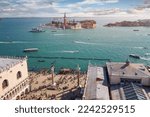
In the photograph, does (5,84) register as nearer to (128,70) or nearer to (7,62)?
(7,62)

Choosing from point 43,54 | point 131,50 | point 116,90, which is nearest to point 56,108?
point 116,90

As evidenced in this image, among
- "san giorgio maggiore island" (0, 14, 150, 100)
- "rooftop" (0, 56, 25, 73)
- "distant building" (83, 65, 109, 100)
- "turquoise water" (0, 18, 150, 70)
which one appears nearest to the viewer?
"distant building" (83, 65, 109, 100)

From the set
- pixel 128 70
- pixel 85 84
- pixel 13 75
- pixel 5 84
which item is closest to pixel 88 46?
pixel 128 70

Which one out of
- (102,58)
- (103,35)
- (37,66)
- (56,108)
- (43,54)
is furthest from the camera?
(103,35)

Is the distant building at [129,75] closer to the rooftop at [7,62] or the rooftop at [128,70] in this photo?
the rooftop at [128,70]

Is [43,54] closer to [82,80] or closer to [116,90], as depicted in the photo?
[82,80]

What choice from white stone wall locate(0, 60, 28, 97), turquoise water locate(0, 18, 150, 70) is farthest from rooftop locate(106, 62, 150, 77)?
turquoise water locate(0, 18, 150, 70)

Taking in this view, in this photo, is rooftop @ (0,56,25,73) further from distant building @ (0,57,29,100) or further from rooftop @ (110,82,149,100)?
rooftop @ (110,82,149,100)

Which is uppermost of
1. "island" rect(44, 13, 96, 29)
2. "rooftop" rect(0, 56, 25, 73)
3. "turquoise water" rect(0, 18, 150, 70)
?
"island" rect(44, 13, 96, 29)
